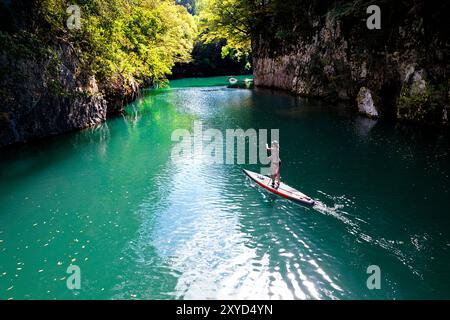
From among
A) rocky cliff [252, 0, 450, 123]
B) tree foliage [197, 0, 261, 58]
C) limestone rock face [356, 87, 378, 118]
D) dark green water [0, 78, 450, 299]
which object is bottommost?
dark green water [0, 78, 450, 299]

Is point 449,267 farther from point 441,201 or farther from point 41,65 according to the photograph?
point 41,65

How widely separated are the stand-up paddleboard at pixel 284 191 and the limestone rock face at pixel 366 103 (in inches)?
584

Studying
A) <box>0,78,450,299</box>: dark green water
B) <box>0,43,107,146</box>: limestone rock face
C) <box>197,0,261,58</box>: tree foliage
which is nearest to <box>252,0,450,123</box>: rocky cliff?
<box>0,78,450,299</box>: dark green water

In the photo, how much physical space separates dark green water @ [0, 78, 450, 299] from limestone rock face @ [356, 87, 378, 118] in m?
Result: 5.25

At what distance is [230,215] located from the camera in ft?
37.0

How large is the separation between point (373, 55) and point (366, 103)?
3563 mm

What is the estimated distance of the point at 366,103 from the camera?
25.6 metres

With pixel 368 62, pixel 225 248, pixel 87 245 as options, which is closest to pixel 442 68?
pixel 368 62

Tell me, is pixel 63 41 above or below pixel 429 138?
above

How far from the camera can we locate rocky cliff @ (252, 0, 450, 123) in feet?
64.2

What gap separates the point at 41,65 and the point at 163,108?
629 inches

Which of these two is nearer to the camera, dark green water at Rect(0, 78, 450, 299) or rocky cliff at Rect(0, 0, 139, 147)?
dark green water at Rect(0, 78, 450, 299)

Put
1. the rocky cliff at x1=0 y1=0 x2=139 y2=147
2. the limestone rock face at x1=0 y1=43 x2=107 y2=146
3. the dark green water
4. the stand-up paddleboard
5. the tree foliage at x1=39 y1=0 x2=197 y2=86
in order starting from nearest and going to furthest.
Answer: the dark green water < the stand-up paddleboard < the rocky cliff at x1=0 y1=0 x2=139 y2=147 < the limestone rock face at x1=0 y1=43 x2=107 y2=146 < the tree foliage at x1=39 y1=0 x2=197 y2=86

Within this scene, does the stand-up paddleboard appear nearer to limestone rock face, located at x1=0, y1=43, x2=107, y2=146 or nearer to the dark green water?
the dark green water
